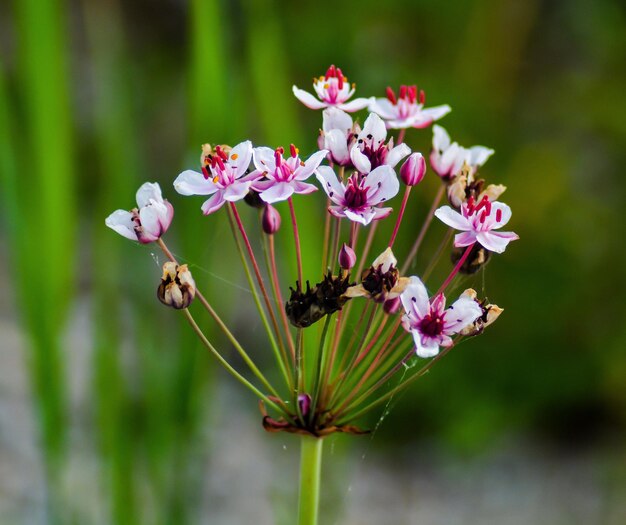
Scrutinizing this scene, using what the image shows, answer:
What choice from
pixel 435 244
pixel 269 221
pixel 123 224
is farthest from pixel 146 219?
pixel 435 244

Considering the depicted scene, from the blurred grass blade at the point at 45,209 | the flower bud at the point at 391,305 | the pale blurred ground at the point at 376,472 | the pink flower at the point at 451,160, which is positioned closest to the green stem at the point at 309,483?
the flower bud at the point at 391,305

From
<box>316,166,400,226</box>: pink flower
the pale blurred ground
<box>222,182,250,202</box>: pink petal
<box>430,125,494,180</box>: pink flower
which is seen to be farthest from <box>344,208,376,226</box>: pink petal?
the pale blurred ground

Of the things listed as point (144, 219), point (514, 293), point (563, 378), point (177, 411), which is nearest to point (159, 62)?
point (514, 293)

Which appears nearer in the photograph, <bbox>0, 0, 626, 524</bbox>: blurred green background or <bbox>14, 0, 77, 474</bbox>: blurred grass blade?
<bbox>14, 0, 77, 474</bbox>: blurred grass blade

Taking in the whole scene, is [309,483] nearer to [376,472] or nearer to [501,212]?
[501,212]

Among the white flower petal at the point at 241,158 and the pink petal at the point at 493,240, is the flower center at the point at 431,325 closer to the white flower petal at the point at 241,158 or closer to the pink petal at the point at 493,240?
the pink petal at the point at 493,240

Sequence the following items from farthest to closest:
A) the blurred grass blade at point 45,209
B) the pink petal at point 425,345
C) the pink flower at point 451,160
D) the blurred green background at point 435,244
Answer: the blurred green background at point 435,244 → the blurred grass blade at point 45,209 → the pink flower at point 451,160 → the pink petal at point 425,345

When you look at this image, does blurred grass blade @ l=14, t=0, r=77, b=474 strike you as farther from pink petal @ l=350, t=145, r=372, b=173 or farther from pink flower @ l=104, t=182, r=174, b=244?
pink petal @ l=350, t=145, r=372, b=173

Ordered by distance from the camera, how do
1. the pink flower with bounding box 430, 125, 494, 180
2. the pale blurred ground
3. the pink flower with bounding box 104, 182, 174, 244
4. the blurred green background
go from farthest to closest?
1. the pale blurred ground
2. the blurred green background
3. the pink flower with bounding box 430, 125, 494, 180
4. the pink flower with bounding box 104, 182, 174, 244
